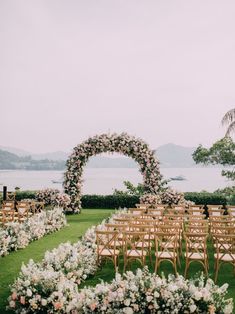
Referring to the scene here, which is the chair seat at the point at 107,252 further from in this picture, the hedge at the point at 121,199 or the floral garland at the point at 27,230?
the hedge at the point at 121,199

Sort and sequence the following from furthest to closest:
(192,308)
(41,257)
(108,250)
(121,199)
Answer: (121,199) < (41,257) < (108,250) < (192,308)

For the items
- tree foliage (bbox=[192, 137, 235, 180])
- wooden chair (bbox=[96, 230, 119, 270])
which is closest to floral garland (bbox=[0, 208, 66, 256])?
wooden chair (bbox=[96, 230, 119, 270])

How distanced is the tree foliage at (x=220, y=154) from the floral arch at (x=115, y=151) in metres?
7.44

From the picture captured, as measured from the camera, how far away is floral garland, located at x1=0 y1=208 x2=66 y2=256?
1169 centimetres

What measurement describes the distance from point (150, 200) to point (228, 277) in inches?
402

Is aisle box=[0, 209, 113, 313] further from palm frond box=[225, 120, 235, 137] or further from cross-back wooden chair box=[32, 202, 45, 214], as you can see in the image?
palm frond box=[225, 120, 235, 137]

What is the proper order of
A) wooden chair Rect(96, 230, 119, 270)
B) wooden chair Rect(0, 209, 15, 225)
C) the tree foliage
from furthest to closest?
the tree foliage < wooden chair Rect(0, 209, 15, 225) < wooden chair Rect(96, 230, 119, 270)

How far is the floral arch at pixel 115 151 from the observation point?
20.9 meters

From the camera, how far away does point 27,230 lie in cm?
1327

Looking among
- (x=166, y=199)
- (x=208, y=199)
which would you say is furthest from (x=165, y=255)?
(x=208, y=199)

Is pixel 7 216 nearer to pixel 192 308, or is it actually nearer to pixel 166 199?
pixel 166 199

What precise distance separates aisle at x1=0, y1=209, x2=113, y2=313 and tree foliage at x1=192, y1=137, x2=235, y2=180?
10165 millimetres

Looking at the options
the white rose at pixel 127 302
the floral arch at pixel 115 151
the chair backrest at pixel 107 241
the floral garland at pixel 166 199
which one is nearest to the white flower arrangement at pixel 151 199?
the floral garland at pixel 166 199

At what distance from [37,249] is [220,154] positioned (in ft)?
57.2
